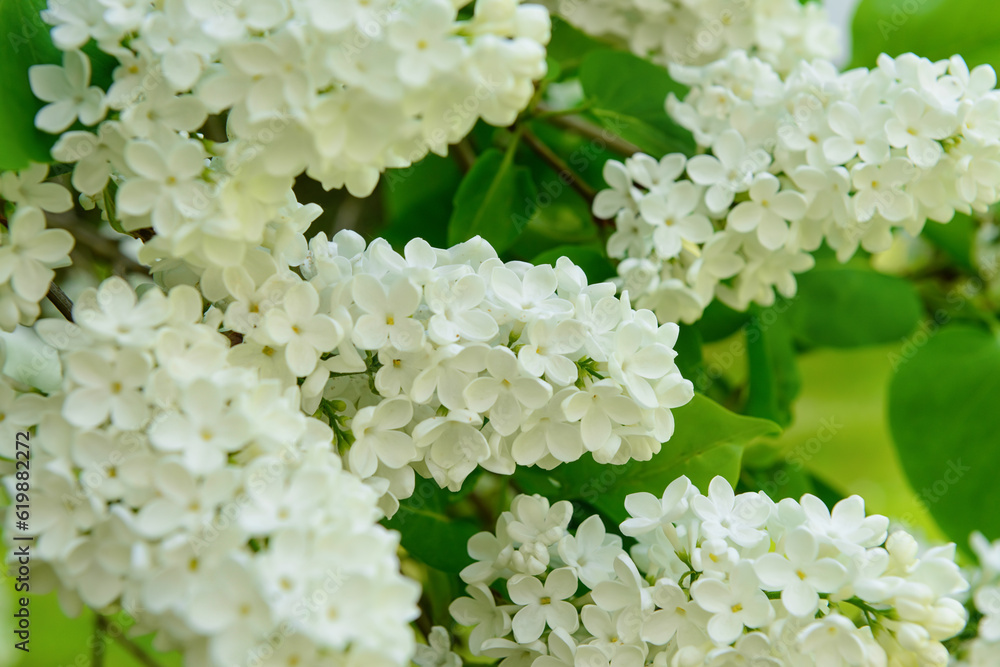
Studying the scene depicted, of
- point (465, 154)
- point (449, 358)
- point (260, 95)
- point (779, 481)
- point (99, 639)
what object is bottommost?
point (99, 639)

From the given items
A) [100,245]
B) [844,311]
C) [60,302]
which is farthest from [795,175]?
[100,245]

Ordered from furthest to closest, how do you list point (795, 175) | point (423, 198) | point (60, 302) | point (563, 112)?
point (423, 198) < point (563, 112) < point (795, 175) < point (60, 302)

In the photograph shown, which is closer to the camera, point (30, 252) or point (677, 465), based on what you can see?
point (30, 252)

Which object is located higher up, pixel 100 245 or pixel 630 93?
pixel 630 93

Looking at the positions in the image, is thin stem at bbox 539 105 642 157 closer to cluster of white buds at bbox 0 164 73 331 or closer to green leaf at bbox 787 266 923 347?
green leaf at bbox 787 266 923 347

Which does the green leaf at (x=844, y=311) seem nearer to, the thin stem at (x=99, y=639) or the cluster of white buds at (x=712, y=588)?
the cluster of white buds at (x=712, y=588)

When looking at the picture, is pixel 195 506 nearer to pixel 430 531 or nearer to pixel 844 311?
pixel 430 531

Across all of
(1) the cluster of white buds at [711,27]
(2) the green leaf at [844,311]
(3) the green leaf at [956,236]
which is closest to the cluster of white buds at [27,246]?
(1) the cluster of white buds at [711,27]

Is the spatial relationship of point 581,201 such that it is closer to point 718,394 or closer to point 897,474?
point 718,394
